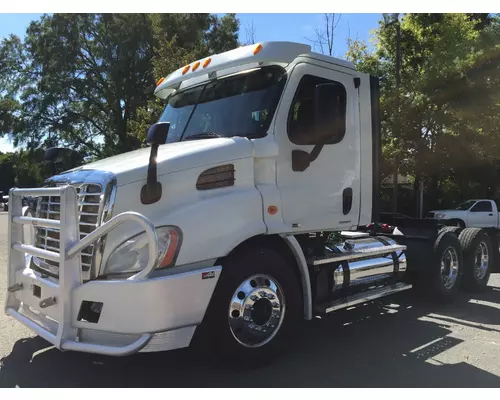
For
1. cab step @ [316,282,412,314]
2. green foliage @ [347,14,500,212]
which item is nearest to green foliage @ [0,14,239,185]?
green foliage @ [347,14,500,212]

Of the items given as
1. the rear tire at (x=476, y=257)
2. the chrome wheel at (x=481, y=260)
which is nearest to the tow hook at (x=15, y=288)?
the rear tire at (x=476, y=257)

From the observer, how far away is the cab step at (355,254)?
4500mm

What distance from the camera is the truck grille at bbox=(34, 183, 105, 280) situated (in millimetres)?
3469

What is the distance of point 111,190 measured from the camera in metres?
3.46

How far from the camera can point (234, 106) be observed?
452cm

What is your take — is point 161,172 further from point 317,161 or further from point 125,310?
point 317,161

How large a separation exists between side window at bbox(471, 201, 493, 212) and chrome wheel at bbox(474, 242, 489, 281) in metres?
12.5

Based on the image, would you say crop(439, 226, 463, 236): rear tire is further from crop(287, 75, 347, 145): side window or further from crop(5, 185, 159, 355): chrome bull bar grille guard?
crop(5, 185, 159, 355): chrome bull bar grille guard

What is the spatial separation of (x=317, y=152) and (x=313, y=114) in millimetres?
393

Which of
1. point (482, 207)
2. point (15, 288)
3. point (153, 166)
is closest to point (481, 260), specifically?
point (153, 166)

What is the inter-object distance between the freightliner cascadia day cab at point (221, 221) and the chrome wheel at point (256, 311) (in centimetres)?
1

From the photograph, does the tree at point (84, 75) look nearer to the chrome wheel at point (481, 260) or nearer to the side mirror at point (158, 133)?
the chrome wheel at point (481, 260)

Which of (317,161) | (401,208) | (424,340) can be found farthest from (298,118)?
(401,208)
